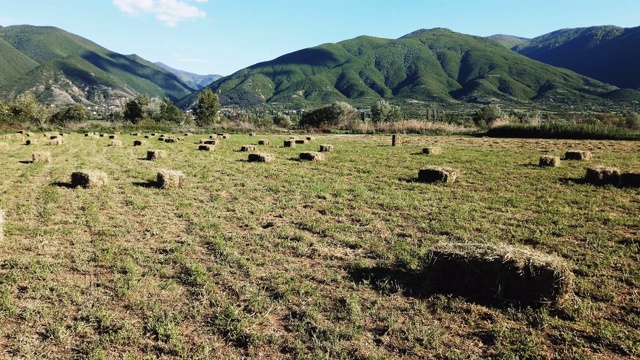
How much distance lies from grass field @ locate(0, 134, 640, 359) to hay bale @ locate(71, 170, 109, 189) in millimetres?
345

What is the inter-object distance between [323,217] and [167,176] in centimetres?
705

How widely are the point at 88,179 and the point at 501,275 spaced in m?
14.5

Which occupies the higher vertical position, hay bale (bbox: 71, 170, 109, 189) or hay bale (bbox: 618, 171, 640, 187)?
hay bale (bbox: 618, 171, 640, 187)

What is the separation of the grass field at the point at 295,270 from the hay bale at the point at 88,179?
345 millimetres

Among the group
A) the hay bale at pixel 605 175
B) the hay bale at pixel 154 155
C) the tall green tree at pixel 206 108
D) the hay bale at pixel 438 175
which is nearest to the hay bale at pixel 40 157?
the hay bale at pixel 154 155

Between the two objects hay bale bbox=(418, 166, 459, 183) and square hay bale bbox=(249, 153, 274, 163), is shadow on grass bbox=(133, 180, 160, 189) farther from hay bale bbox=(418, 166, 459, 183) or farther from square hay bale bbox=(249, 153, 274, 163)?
hay bale bbox=(418, 166, 459, 183)

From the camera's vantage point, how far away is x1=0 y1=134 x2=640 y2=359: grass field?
514 cm

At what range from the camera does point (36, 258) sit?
7.74m

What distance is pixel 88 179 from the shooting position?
14320 mm

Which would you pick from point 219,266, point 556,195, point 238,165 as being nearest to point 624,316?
point 219,266

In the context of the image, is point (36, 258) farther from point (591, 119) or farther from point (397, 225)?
point (591, 119)

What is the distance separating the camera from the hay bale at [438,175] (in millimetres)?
15469

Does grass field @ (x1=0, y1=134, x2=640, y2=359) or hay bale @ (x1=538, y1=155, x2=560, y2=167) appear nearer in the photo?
grass field @ (x1=0, y1=134, x2=640, y2=359)

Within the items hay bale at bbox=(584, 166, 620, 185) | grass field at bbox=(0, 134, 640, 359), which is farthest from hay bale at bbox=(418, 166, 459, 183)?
hay bale at bbox=(584, 166, 620, 185)
